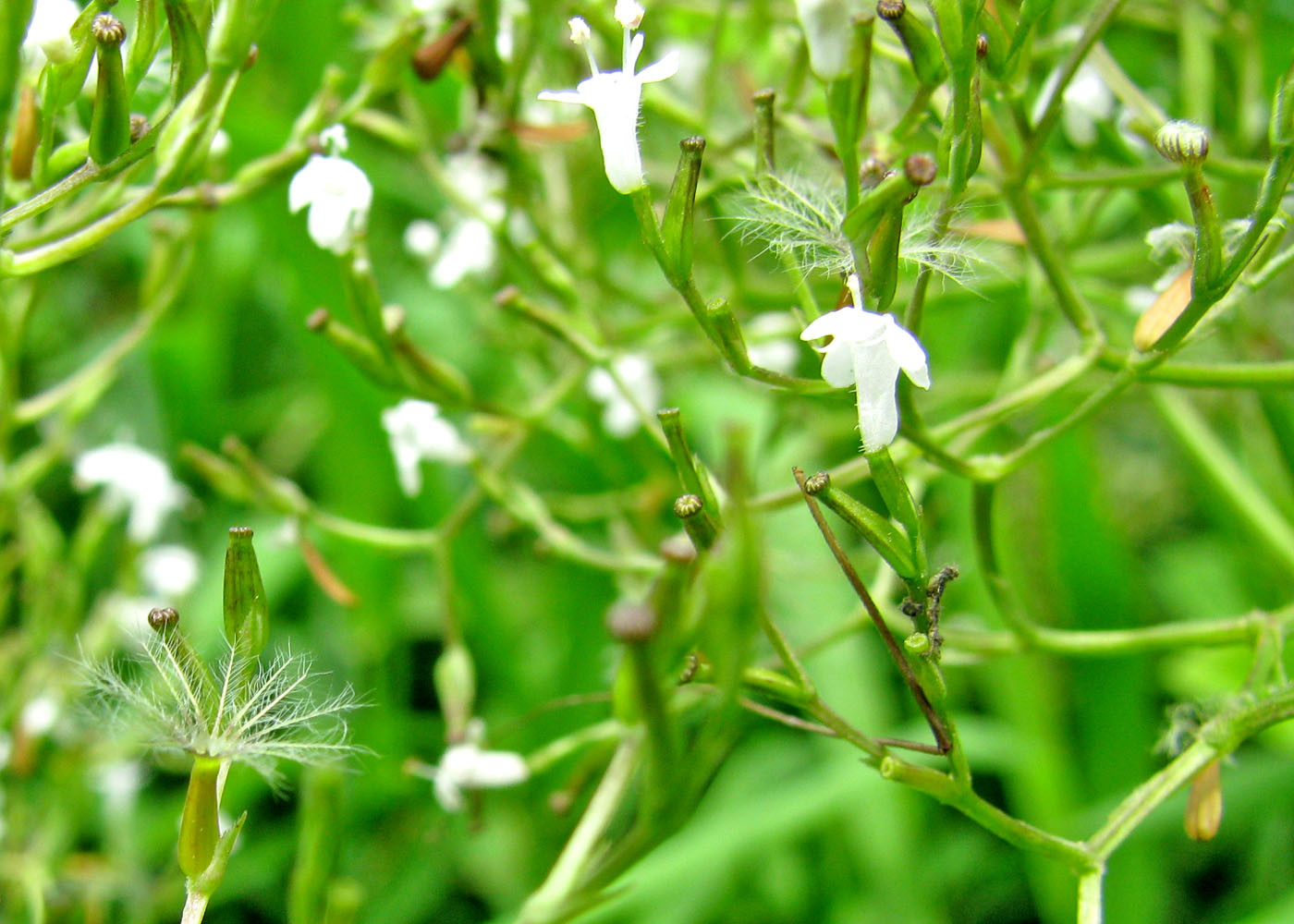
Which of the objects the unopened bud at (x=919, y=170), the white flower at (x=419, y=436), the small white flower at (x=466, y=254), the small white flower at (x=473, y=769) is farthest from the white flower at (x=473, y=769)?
the unopened bud at (x=919, y=170)

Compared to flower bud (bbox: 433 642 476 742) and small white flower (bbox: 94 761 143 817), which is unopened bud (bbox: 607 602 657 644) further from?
small white flower (bbox: 94 761 143 817)

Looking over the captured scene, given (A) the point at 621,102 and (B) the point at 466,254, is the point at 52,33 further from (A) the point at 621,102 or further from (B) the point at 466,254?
(B) the point at 466,254

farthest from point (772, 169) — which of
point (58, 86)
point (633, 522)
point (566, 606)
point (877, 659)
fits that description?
point (877, 659)

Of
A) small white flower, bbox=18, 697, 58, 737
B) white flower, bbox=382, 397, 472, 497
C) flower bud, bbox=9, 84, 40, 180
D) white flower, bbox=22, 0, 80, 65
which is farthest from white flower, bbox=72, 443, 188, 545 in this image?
white flower, bbox=22, 0, 80, 65

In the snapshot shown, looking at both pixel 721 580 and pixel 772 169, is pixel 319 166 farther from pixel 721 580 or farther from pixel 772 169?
pixel 721 580

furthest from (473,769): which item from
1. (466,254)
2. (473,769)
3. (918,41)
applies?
(918,41)

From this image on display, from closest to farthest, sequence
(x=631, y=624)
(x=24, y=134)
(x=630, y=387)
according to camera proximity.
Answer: (x=631, y=624) → (x=24, y=134) → (x=630, y=387)
